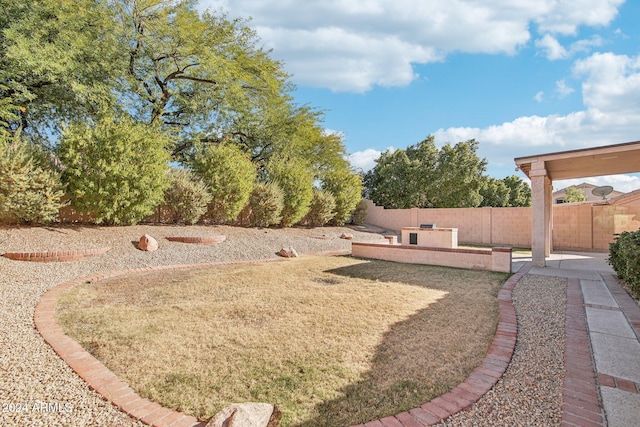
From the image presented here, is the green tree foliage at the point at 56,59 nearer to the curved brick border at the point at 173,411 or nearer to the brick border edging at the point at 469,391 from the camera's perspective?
the curved brick border at the point at 173,411

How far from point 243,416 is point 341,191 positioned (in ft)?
55.6

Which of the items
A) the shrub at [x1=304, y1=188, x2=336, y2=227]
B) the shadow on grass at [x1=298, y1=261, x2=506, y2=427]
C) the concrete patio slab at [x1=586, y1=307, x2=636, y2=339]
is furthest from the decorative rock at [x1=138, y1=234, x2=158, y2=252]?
the concrete patio slab at [x1=586, y1=307, x2=636, y2=339]

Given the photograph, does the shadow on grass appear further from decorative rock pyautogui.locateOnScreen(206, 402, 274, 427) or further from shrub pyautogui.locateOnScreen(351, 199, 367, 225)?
shrub pyautogui.locateOnScreen(351, 199, 367, 225)

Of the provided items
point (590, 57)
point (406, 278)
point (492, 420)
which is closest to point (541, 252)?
point (406, 278)

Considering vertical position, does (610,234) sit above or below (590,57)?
below

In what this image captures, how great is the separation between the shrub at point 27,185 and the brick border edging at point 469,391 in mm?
10051

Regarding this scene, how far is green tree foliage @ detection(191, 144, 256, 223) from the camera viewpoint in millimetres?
12430

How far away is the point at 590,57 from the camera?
30.6 ft

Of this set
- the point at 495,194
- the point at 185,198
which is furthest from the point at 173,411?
the point at 495,194

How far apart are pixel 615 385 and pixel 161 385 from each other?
13.3 ft

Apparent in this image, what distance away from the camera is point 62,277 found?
667cm

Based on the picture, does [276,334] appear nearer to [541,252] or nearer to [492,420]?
[492,420]

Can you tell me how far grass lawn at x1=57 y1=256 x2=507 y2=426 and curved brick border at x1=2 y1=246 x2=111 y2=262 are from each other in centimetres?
202

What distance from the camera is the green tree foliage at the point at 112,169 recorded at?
8914mm
